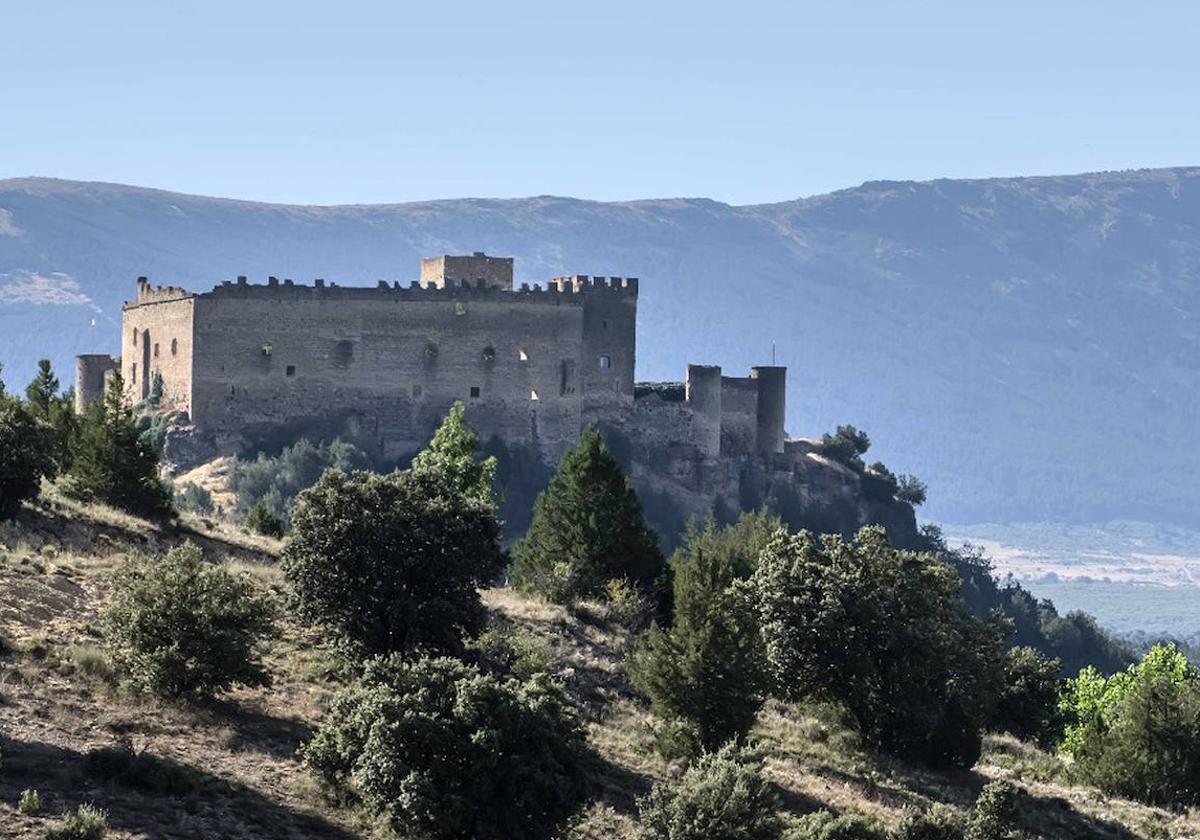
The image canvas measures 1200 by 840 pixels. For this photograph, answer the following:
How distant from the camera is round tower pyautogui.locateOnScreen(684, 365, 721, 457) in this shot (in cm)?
9456

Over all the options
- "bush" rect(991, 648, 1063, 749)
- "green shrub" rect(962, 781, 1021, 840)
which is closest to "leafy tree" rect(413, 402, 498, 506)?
"bush" rect(991, 648, 1063, 749)

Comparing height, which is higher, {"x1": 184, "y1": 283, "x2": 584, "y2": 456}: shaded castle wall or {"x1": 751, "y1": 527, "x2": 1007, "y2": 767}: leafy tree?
{"x1": 184, "y1": 283, "x2": 584, "y2": 456}: shaded castle wall

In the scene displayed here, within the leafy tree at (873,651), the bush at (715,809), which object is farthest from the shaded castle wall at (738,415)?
the bush at (715,809)

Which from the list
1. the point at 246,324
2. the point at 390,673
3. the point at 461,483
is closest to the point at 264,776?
the point at 390,673

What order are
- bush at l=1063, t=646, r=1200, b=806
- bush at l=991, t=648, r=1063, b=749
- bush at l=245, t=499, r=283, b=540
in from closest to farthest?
bush at l=1063, t=646, r=1200, b=806, bush at l=245, t=499, r=283, b=540, bush at l=991, t=648, r=1063, b=749

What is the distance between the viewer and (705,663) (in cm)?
4059

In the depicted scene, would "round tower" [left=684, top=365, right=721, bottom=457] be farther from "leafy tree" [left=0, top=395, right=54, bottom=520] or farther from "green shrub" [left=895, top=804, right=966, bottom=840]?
"green shrub" [left=895, top=804, right=966, bottom=840]

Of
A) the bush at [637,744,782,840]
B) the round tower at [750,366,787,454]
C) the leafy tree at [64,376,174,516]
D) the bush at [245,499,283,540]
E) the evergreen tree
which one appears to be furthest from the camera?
the round tower at [750,366,787,454]

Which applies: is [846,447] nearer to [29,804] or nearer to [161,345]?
[161,345]

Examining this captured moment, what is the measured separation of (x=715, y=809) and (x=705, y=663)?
24.5 ft

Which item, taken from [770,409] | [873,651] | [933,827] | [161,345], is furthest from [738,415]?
[933,827]

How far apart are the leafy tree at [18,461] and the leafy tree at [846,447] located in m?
63.1

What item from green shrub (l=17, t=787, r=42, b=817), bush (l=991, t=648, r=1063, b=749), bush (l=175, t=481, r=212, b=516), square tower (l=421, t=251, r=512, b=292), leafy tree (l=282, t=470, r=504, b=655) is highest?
square tower (l=421, t=251, r=512, b=292)

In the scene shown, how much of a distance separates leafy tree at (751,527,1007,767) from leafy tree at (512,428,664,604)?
5.19m
